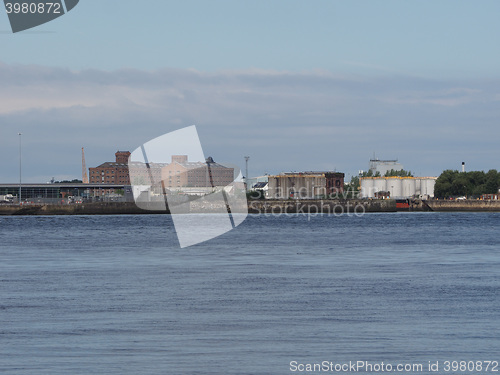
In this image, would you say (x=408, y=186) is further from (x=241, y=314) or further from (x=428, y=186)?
(x=241, y=314)

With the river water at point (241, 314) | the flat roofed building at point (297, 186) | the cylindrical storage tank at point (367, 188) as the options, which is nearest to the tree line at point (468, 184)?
the cylindrical storage tank at point (367, 188)

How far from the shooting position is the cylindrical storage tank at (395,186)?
176m

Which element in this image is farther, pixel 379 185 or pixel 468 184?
pixel 379 185

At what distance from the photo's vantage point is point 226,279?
26453 mm

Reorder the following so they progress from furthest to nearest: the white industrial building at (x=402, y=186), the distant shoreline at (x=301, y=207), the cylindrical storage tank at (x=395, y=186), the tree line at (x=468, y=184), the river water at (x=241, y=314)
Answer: the cylindrical storage tank at (x=395, y=186)
the white industrial building at (x=402, y=186)
the tree line at (x=468, y=184)
the distant shoreline at (x=301, y=207)
the river water at (x=241, y=314)

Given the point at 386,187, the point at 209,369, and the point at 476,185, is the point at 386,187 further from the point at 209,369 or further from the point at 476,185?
the point at 209,369

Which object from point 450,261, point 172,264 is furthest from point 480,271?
point 172,264

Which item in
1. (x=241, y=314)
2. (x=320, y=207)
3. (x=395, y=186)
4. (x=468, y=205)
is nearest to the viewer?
(x=241, y=314)

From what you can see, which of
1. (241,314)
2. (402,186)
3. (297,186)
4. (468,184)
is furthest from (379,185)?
(241,314)

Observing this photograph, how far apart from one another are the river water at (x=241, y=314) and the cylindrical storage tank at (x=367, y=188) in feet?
475

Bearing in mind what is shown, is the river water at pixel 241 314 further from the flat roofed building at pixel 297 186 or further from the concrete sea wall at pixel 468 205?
the flat roofed building at pixel 297 186

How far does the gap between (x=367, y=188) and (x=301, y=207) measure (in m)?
35.7

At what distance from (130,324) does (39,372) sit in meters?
4.51

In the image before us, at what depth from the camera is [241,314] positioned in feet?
60.7
